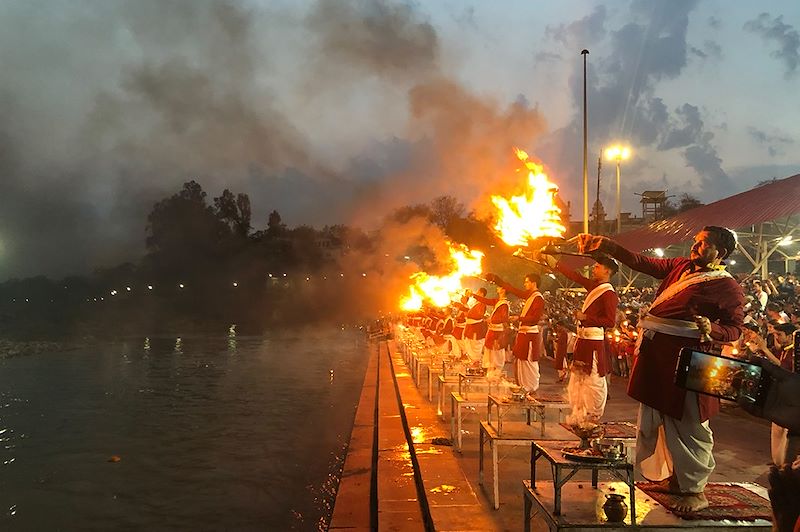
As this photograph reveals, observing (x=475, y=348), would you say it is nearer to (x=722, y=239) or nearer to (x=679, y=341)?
(x=679, y=341)

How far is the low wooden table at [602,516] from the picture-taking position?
10.6 feet

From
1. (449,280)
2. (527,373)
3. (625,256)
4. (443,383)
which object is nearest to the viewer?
(625,256)

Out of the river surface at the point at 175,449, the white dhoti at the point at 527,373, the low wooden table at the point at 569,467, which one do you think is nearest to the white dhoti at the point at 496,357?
the white dhoti at the point at 527,373

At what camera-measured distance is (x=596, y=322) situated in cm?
656

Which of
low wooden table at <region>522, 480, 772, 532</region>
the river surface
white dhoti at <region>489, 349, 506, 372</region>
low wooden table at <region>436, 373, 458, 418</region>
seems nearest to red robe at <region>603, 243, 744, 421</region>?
low wooden table at <region>522, 480, 772, 532</region>

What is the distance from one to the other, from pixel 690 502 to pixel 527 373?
521 centimetres

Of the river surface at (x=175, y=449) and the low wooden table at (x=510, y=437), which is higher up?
the low wooden table at (x=510, y=437)

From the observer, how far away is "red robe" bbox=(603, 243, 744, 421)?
3.73 metres

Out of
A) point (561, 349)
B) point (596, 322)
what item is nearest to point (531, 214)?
point (596, 322)

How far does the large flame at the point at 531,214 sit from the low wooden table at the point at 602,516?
2.82 metres

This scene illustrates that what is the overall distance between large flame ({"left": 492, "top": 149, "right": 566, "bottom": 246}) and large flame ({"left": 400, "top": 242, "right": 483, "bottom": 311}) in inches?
306

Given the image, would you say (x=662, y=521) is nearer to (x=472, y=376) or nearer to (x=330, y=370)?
(x=472, y=376)

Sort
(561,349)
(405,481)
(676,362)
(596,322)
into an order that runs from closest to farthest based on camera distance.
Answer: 1. (676,362)
2. (405,481)
3. (596,322)
4. (561,349)

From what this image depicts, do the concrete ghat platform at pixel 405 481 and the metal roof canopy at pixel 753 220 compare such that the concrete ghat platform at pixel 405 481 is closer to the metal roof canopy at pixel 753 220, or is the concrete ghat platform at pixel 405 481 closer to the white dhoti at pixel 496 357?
the white dhoti at pixel 496 357
